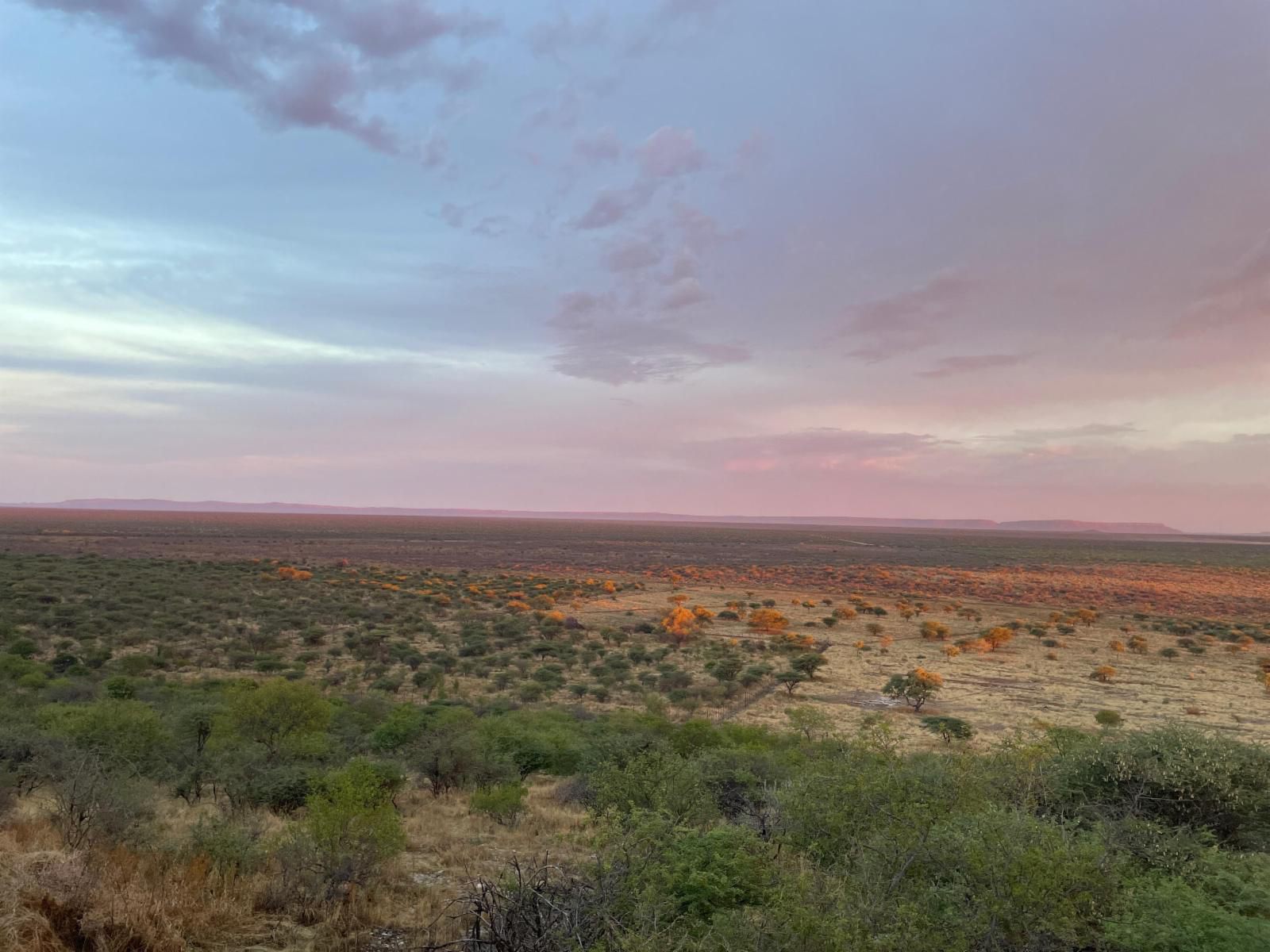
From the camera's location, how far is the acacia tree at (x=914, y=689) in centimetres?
2636

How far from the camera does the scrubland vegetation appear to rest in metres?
6.41

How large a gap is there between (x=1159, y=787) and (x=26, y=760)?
19.2 metres

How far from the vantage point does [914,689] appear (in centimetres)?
2664

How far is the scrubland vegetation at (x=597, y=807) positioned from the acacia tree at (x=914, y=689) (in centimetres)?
15

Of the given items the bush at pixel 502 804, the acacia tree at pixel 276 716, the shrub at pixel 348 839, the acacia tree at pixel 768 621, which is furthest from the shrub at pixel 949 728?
the acacia tree at pixel 768 621

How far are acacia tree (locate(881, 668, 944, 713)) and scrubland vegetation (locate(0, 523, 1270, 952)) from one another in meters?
0.15

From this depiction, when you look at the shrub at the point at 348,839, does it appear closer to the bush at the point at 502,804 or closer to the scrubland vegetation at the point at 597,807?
the scrubland vegetation at the point at 597,807

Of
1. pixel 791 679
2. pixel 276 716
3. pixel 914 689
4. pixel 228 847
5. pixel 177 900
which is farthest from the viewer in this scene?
pixel 791 679

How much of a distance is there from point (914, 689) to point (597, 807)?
19281mm

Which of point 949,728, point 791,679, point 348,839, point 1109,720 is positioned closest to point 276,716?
point 348,839

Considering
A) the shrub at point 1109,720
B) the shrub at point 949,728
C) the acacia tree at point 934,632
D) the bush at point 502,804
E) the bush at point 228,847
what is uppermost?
the bush at point 228,847

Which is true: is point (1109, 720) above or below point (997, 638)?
above

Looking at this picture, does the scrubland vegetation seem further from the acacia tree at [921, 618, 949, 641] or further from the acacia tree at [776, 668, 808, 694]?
the acacia tree at [921, 618, 949, 641]

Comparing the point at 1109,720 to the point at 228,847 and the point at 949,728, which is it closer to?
the point at 949,728
